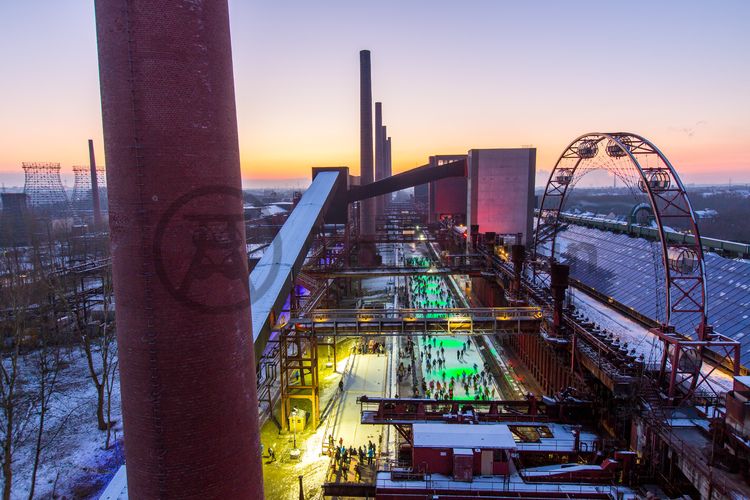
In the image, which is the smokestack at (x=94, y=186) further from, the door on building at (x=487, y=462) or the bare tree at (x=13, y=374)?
the door on building at (x=487, y=462)

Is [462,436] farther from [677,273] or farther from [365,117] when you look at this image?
[365,117]

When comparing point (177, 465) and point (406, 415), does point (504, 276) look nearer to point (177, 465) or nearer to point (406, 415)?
point (406, 415)

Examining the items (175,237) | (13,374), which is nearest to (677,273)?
(175,237)

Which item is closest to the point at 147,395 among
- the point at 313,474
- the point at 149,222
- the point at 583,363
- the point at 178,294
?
the point at 178,294

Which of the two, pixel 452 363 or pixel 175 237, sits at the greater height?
pixel 175 237

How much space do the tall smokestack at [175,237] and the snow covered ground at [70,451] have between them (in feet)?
48.0

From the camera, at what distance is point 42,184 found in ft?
304

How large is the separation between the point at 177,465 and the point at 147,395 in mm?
1364

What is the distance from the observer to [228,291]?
8.20m

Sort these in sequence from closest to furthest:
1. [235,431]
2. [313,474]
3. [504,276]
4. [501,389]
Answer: [235,431] → [313,474] → [501,389] → [504,276]

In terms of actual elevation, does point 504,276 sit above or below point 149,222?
below

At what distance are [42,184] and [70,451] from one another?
3605 inches

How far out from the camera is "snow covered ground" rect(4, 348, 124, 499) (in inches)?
752

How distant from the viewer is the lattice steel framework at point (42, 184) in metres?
88.8
